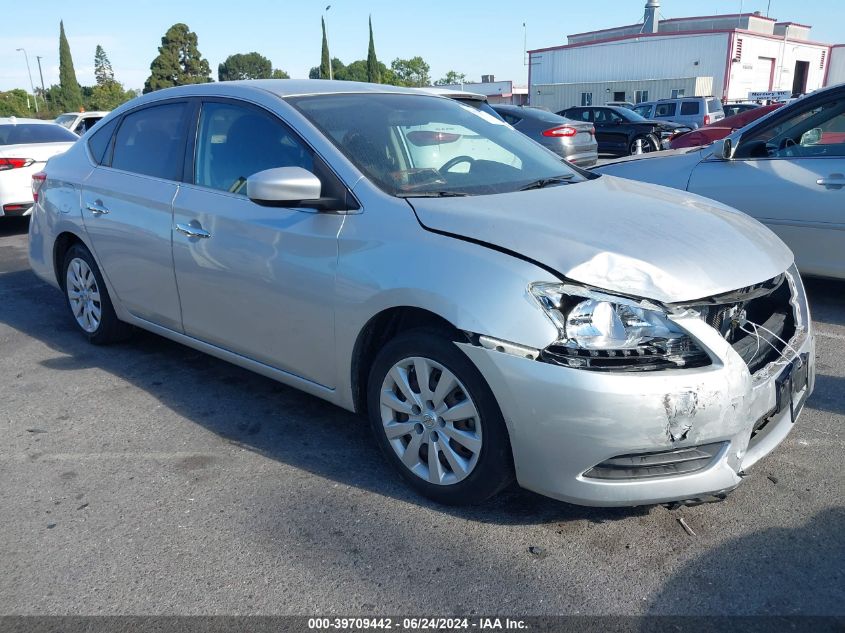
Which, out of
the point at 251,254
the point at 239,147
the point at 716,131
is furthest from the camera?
the point at 716,131

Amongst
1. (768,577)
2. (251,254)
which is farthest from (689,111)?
(768,577)

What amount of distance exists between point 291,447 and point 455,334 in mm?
1215

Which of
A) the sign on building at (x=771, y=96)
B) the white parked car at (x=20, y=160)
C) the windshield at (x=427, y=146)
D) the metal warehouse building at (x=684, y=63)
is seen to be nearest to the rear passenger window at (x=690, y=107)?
the sign on building at (x=771, y=96)

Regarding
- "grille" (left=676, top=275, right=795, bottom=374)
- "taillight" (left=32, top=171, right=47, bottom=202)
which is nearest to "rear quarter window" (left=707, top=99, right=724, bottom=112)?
"taillight" (left=32, top=171, right=47, bottom=202)

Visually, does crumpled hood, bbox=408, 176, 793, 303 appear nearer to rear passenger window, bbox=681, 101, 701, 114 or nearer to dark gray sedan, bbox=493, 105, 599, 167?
dark gray sedan, bbox=493, 105, 599, 167

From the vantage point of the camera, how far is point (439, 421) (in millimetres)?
2807

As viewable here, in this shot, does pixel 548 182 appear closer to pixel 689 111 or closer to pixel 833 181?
pixel 833 181

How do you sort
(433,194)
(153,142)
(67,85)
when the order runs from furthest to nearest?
(67,85) < (153,142) < (433,194)

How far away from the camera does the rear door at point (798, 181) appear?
16.6 ft

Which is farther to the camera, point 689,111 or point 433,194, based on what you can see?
point 689,111

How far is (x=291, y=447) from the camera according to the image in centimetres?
346

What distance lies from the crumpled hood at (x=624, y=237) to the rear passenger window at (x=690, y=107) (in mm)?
21404

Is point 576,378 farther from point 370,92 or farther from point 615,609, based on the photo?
point 370,92

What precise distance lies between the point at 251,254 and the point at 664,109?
906 inches
